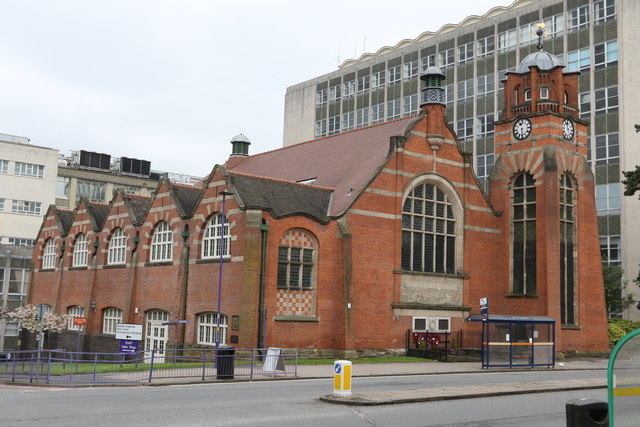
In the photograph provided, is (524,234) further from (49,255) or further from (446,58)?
(49,255)

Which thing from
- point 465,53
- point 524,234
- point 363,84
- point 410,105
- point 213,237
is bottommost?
point 213,237

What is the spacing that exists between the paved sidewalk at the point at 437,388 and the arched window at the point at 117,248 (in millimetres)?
19147

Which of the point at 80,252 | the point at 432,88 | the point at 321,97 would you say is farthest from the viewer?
the point at 321,97

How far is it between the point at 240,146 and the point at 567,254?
26279 millimetres

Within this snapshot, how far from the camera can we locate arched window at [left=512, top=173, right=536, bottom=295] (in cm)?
4319

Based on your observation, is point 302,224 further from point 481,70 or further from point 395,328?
point 481,70

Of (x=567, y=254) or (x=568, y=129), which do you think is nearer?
(x=567, y=254)

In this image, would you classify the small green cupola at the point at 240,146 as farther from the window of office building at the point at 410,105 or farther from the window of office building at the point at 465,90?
the window of office building at the point at 465,90

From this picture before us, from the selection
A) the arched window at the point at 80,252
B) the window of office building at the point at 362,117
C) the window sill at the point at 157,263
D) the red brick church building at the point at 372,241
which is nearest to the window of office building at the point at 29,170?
the arched window at the point at 80,252

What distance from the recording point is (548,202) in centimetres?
4194

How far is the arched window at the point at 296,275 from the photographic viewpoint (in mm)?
35875

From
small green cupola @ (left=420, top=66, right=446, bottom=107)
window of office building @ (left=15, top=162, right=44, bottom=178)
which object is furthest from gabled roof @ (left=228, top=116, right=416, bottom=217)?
window of office building @ (left=15, top=162, right=44, bottom=178)

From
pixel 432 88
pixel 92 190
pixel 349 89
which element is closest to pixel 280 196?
pixel 432 88

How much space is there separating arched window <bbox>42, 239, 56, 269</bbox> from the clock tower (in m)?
32.4
